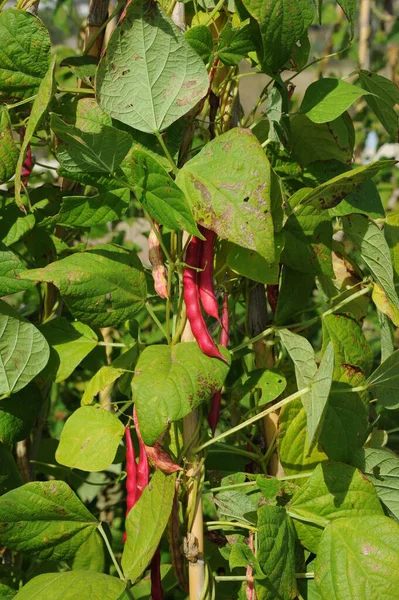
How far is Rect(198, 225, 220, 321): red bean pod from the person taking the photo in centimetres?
78

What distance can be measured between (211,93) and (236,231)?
0.26m

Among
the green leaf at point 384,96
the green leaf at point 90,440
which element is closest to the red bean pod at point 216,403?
the green leaf at point 90,440

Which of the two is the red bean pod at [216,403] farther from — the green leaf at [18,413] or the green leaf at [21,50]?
the green leaf at [21,50]

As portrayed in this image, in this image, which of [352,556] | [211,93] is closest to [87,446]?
[352,556]

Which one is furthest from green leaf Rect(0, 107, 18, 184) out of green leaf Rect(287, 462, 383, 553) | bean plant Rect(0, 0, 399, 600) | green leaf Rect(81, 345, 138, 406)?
green leaf Rect(287, 462, 383, 553)

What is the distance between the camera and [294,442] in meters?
0.87

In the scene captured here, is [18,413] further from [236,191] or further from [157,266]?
[236,191]

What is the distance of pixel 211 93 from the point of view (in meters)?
0.86

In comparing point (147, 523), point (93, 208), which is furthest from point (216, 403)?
point (93, 208)

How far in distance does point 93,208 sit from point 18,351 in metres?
0.19

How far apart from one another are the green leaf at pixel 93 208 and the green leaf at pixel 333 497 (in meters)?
0.36

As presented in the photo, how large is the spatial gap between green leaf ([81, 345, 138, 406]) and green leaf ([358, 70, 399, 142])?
42cm

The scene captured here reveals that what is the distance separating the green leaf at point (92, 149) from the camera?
71 cm

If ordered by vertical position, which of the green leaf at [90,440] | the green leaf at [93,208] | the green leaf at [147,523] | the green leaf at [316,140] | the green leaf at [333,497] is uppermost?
the green leaf at [93,208]
